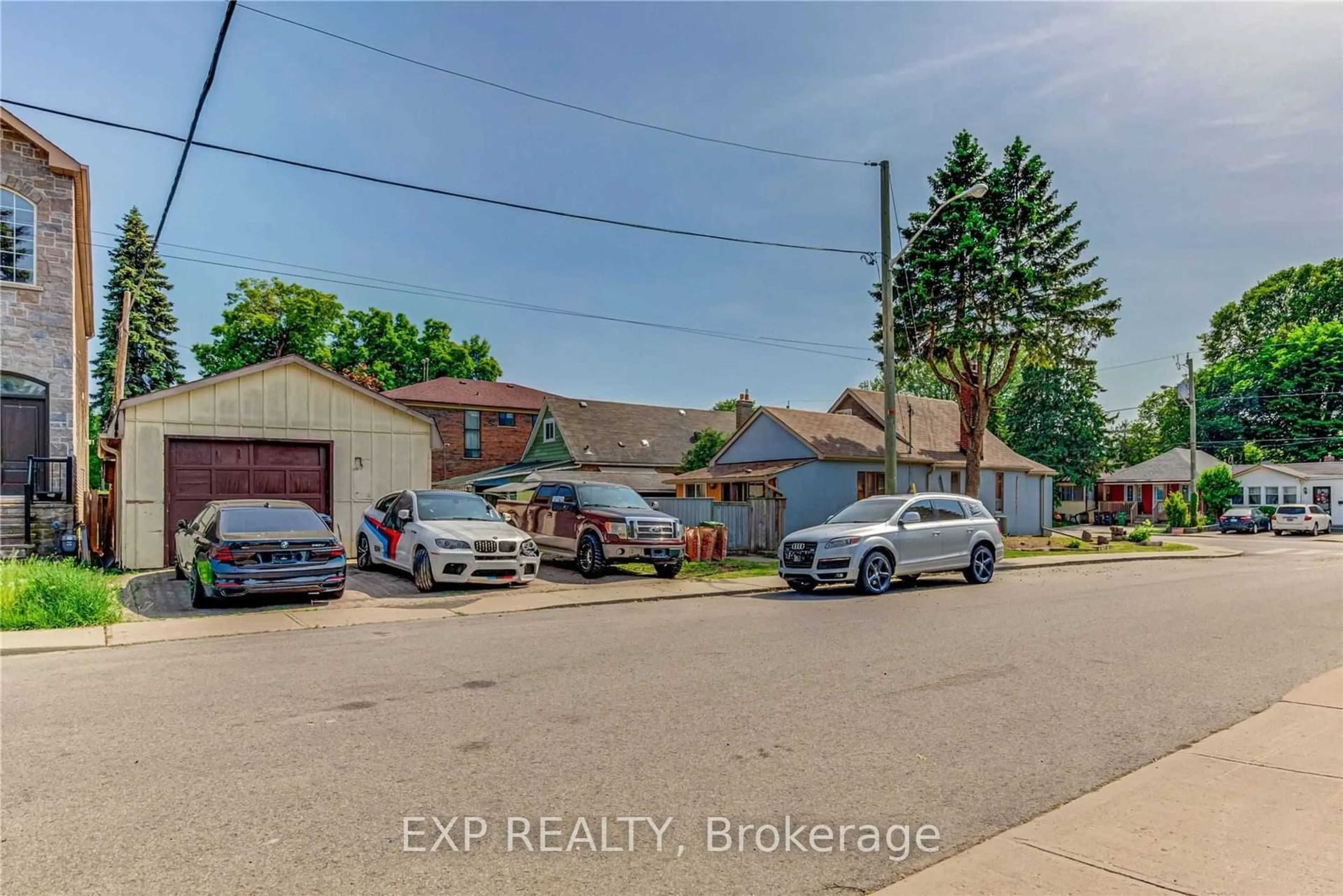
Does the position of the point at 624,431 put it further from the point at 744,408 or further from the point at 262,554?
the point at 262,554

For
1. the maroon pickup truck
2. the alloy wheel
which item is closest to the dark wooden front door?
the maroon pickup truck

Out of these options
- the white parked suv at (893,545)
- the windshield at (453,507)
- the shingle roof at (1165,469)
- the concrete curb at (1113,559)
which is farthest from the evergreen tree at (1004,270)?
the shingle roof at (1165,469)

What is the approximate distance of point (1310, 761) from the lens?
203 inches

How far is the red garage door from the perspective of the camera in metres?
16.8

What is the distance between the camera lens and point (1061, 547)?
96.2ft

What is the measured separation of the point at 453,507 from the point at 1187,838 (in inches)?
502

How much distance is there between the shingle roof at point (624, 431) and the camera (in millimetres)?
33719

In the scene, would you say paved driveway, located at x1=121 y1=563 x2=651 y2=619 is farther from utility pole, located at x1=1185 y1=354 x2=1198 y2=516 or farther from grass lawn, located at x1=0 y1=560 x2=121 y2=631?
utility pole, located at x1=1185 y1=354 x2=1198 y2=516

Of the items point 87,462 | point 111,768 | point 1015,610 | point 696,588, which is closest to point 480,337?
point 87,462

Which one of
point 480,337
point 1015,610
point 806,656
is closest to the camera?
point 806,656

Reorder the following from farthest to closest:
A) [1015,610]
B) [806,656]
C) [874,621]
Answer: [1015,610] → [874,621] → [806,656]

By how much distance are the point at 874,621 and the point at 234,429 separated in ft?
45.7

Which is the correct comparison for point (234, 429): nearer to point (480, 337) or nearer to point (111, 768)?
point (111, 768)

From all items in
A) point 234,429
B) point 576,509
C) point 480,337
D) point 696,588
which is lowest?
point 696,588
